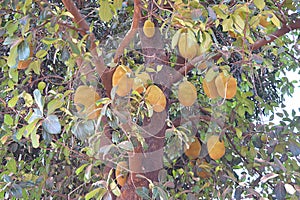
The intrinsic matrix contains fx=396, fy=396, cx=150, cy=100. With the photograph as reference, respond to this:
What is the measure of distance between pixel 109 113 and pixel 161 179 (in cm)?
25

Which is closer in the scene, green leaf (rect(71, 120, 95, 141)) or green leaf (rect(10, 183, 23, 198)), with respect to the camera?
green leaf (rect(71, 120, 95, 141))

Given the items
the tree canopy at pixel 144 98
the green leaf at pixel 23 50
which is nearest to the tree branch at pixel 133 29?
the tree canopy at pixel 144 98

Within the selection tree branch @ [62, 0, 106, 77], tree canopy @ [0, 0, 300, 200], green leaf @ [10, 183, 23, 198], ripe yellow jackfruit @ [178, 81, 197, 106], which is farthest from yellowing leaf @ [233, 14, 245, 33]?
green leaf @ [10, 183, 23, 198]

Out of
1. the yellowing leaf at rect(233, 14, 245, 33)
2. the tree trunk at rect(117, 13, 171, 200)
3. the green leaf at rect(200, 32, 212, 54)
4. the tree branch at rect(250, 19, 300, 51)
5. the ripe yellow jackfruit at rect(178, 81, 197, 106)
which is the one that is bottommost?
the tree trunk at rect(117, 13, 171, 200)

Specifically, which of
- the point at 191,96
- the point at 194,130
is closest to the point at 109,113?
the point at 191,96

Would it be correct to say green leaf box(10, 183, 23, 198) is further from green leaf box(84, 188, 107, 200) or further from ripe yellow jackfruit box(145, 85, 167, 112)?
ripe yellow jackfruit box(145, 85, 167, 112)

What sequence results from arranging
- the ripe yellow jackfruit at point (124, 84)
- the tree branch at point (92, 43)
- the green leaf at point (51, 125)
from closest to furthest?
the green leaf at point (51, 125)
the ripe yellow jackfruit at point (124, 84)
the tree branch at point (92, 43)

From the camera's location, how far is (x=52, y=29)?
2.69 ft

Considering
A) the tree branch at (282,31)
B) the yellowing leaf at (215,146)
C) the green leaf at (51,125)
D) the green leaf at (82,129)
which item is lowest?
the yellowing leaf at (215,146)

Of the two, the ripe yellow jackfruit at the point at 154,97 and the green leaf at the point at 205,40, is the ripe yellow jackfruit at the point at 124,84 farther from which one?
the green leaf at the point at 205,40

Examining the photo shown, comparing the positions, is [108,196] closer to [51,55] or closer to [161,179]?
[161,179]

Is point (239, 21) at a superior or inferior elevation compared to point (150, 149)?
superior

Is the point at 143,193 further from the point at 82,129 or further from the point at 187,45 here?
the point at 187,45

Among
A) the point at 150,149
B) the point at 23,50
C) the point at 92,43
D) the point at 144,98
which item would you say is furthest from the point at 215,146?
the point at 23,50
